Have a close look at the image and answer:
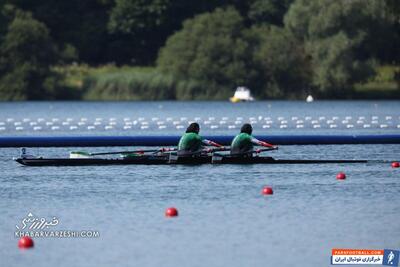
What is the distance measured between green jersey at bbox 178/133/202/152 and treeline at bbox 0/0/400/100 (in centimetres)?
4967

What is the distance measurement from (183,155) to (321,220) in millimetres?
9087

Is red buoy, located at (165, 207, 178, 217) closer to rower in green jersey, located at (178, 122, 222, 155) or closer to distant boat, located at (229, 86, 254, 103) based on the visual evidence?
rower in green jersey, located at (178, 122, 222, 155)

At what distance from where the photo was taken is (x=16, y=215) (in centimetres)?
2581

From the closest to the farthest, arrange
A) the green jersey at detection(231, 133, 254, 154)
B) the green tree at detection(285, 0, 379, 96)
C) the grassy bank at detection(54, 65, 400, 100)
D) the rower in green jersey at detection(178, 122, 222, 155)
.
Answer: the rower in green jersey at detection(178, 122, 222, 155), the green jersey at detection(231, 133, 254, 154), the green tree at detection(285, 0, 379, 96), the grassy bank at detection(54, 65, 400, 100)

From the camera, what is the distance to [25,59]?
94188 mm

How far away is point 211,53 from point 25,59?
1237 centimetres

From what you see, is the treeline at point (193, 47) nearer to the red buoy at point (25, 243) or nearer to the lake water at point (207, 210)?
the lake water at point (207, 210)

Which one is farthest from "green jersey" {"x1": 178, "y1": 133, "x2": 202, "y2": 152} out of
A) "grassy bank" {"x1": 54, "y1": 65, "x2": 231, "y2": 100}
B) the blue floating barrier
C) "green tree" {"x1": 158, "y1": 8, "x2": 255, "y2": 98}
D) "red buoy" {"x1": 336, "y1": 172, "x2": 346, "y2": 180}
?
"grassy bank" {"x1": 54, "y1": 65, "x2": 231, "y2": 100}

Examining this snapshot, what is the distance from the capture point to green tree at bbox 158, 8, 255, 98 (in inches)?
3610

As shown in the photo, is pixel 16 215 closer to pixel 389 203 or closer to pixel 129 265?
pixel 129 265

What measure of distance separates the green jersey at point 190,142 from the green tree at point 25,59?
199 ft

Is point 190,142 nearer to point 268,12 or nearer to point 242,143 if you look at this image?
point 242,143

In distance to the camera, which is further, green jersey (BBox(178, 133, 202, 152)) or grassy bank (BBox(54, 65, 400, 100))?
grassy bank (BBox(54, 65, 400, 100))

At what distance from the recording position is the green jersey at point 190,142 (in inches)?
1324
